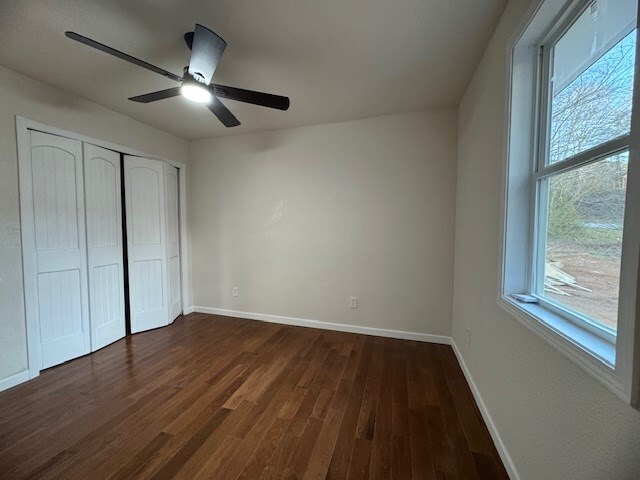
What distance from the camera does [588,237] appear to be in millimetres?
934

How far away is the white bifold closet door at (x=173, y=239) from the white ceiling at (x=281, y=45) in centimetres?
105

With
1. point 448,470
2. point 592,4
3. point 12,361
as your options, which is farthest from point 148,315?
point 592,4

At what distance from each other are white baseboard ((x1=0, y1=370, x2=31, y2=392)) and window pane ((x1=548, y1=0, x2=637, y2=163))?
3.94 meters

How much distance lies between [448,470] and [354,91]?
2812mm

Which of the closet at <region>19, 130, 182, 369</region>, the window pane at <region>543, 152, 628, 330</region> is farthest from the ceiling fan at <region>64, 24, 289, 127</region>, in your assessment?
the window pane at <region>543, 152, 628, 330</region>

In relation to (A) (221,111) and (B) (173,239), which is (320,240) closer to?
(A) (221,111)

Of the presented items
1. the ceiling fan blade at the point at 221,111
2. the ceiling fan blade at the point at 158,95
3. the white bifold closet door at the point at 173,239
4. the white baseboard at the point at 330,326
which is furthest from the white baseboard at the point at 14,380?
the ceiling fan blade at the point at 221,111

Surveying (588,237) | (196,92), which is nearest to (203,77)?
(196,92)

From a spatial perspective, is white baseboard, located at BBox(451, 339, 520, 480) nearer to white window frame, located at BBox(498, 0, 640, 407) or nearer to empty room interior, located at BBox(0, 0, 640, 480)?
empty room interior, located at BBox(0, 0, 640, 480)

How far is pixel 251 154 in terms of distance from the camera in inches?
132

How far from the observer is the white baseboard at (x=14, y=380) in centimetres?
195

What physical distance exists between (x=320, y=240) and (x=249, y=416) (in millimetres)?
1932

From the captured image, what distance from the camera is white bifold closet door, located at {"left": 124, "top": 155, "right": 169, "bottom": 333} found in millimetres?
2969

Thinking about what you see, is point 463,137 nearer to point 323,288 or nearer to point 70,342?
point 323,288
